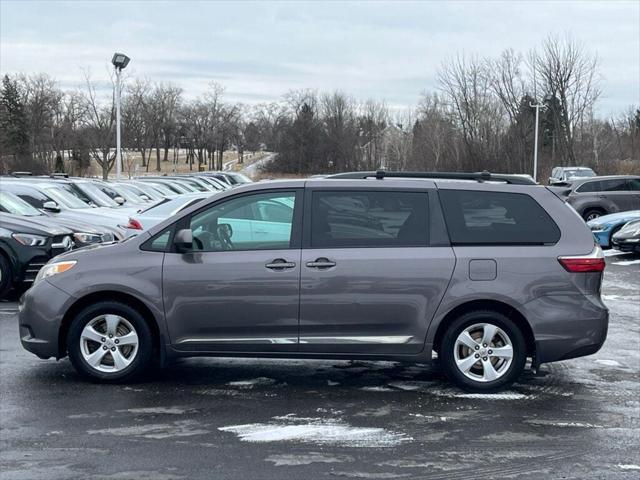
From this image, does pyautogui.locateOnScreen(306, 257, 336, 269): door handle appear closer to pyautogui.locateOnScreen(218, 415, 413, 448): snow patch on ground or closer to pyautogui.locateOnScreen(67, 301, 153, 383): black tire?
pyautogui.locateOnScreen(218, 415, 413, 448): snow patch on ground

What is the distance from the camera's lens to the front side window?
651 centimetres

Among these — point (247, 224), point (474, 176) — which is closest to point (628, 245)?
point (474, 176)

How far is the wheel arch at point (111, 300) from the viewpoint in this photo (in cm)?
660

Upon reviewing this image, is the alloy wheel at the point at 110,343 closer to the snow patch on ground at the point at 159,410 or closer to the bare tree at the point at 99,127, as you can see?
the snow patch on ground at the point at 159,410

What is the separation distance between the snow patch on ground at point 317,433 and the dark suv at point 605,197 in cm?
1931

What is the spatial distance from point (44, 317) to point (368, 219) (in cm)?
277

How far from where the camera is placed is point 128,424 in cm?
559

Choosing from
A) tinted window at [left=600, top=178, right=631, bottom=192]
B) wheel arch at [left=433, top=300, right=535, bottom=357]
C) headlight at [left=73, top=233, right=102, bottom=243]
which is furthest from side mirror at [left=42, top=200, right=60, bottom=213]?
tinted window at [left=600, top=178, right=631, bottom=192]

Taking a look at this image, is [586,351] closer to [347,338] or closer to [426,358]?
[426,358]

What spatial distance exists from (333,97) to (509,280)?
78.5 m

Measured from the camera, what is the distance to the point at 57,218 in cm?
1343

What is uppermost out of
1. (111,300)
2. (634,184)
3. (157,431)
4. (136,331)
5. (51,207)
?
(634,184)

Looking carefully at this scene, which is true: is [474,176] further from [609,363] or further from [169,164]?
[169,164]

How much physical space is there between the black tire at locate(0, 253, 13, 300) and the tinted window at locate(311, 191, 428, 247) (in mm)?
6318
